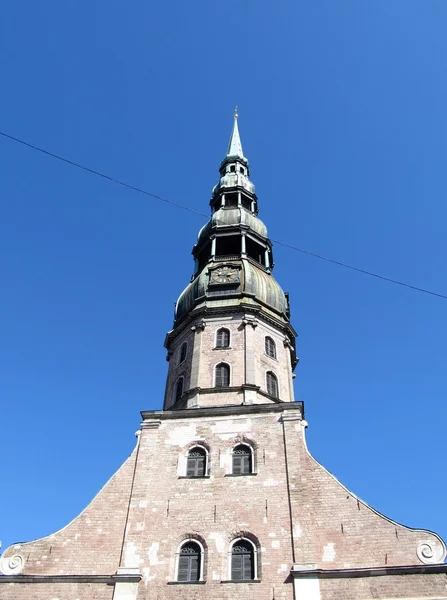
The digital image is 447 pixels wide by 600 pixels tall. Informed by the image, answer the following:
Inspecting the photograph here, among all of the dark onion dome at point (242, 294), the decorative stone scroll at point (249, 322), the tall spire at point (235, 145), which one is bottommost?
the decorative stone scroll at point (249, 322)

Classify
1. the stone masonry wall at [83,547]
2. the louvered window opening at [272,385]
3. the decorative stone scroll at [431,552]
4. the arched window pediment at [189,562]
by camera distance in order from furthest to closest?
1. the louvered window opening at [272,385]
2. the stone masonry wall at [83,547]
3. the arched window pediment at [189,562]
4. the decorative stone scroll at [431,552]

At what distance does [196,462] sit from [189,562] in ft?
11.6

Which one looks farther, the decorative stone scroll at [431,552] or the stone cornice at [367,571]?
the decorative stone scroll at [431,552]

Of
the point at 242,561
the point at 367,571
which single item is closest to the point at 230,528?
the point at 242,561

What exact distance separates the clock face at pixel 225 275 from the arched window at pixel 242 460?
344 inches

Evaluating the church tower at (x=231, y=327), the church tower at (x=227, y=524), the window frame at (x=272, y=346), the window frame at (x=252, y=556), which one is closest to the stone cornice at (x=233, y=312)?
the church tower at (x=231, y=327)

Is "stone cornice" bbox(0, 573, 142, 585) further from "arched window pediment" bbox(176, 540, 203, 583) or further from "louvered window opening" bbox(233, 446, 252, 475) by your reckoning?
"louvered window opening" bbox(233, 446, 252, 475)

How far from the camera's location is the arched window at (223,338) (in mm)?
24244

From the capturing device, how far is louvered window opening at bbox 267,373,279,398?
23.3 metres

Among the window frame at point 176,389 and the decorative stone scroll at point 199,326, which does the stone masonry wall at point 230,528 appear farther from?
the decorative stone scroll at point 199,326

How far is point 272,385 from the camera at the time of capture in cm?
2362

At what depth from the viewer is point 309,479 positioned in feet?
62.0

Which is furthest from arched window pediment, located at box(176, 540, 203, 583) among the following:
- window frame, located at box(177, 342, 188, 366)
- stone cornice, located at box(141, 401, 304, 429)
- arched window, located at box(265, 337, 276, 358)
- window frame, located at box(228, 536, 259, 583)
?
arched window, located at box(265, 337, 276, 358)

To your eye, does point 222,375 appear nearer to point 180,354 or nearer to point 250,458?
point 180,354
